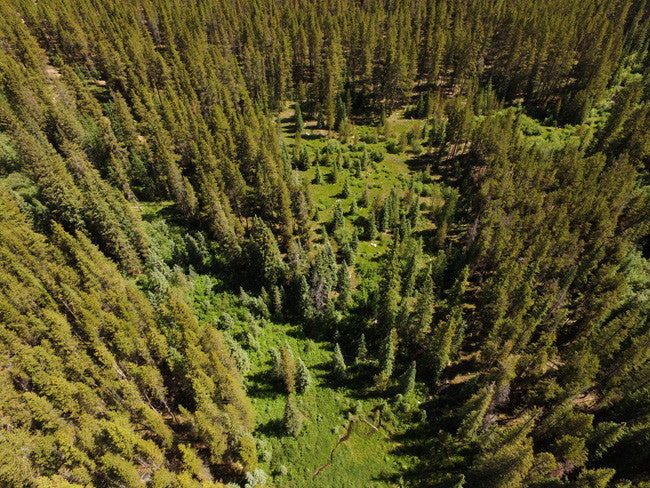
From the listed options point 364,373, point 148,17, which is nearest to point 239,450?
point 364,373

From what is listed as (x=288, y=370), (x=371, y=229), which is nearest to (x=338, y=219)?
(x=371, y=229)

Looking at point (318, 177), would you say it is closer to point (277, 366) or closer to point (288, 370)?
point (277, 366)

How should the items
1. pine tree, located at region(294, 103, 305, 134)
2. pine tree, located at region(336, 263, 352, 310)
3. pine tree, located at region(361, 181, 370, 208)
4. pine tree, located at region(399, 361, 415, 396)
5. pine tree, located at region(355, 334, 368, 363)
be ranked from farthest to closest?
pine tree, located at region(294, 103, 305, 134) < pine tree, located at region(361, 181, 370, 208) < pine tree, located at region(336, 263, 352, 310) < pine tree, located at region(355, 334, 368, 363) < pine tree, located at region(399, 361, 415, 396)

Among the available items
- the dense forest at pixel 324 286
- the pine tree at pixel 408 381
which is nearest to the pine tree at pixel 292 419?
the dense forest at pixel 324 286

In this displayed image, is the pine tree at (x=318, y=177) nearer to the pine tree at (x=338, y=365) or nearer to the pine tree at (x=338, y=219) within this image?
the pine tree at (x=338, y=219)

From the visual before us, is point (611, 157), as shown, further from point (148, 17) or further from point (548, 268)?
point (148, 17)

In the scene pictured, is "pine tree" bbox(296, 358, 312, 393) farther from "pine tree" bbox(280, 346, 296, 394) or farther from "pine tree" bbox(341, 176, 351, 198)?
"pine tree" bbox(341, 176, 351, 198)

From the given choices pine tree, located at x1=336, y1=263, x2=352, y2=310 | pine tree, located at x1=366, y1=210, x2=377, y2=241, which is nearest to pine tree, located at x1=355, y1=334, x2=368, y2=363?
pine tree, located at x1=336, y1=263, x2=352, y2=310
